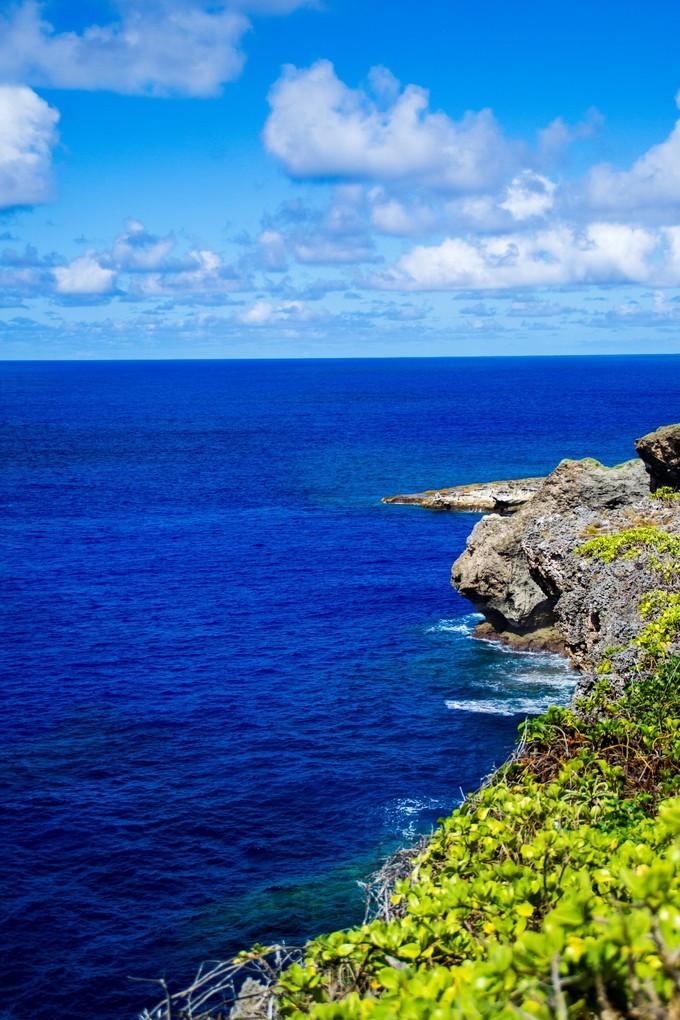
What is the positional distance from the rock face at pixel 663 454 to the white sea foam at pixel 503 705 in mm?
15135

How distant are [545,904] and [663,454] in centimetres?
2579

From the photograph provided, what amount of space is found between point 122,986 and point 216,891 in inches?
192

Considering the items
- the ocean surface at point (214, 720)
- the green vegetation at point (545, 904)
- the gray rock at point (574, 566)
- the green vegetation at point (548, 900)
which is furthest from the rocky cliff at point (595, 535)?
the ocean surface at point (214, 720)

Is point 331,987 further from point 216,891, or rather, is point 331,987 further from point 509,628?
point 509,628

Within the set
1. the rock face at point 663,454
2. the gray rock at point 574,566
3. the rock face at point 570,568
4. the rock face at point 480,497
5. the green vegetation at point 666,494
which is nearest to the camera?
the gray rock at point 574,566

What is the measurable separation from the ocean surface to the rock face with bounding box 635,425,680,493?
46.3 feet

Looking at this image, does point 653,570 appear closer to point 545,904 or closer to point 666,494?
point 666,494

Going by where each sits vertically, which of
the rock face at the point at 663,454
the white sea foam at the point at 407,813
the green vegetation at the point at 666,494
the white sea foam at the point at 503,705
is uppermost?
the rock face at the point at 663,454

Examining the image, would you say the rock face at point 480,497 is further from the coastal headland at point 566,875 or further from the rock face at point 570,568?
the coastal headland at point 566,875

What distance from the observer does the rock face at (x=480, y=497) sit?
9188 centimetres

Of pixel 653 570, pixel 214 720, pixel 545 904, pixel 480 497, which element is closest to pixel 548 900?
pixel 545 904

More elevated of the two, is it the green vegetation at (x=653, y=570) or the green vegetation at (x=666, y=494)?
the green vegetation at (x=666, y=494)

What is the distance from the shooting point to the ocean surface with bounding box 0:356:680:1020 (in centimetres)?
3014

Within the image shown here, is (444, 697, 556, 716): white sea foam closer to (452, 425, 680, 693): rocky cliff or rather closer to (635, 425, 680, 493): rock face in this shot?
(452, 425, 680, 693): rocky cliff
